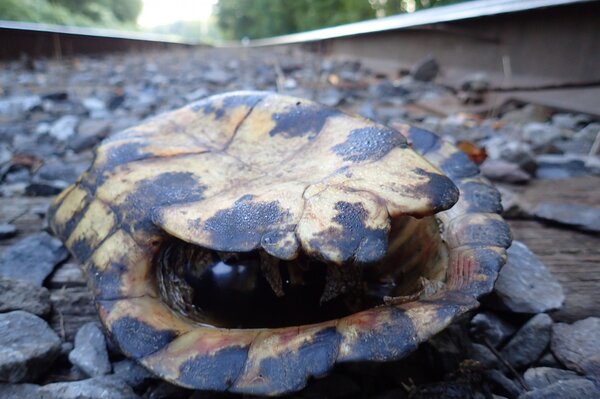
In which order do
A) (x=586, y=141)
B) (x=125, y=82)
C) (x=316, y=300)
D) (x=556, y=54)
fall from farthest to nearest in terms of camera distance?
(x=125, y=82) < (x=556, y=54) < (x=586, y=141) < (x=316, y=300)

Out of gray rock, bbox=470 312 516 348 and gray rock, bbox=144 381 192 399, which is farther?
gray rock, bbox=470 312 516 348

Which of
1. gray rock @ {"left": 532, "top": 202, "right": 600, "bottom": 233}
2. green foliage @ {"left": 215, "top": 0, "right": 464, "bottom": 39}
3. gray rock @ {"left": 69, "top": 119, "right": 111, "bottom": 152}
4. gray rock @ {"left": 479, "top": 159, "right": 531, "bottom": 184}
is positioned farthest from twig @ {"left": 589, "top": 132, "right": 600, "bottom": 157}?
green foliage @ {"left": 215, "top": 0, "right": 464, "bottom": 39}

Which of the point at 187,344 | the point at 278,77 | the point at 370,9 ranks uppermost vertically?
the point at 370,9

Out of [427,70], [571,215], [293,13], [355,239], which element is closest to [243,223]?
[355,239]

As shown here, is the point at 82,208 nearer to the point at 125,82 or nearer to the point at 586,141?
the point at 586,141

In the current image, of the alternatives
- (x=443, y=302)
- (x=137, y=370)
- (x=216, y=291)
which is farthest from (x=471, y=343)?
(x=137, y=370)

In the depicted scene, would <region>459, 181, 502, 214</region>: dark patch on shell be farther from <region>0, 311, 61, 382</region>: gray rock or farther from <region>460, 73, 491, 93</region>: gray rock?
<region>460, 73, 491, 93</region>: gray rock
